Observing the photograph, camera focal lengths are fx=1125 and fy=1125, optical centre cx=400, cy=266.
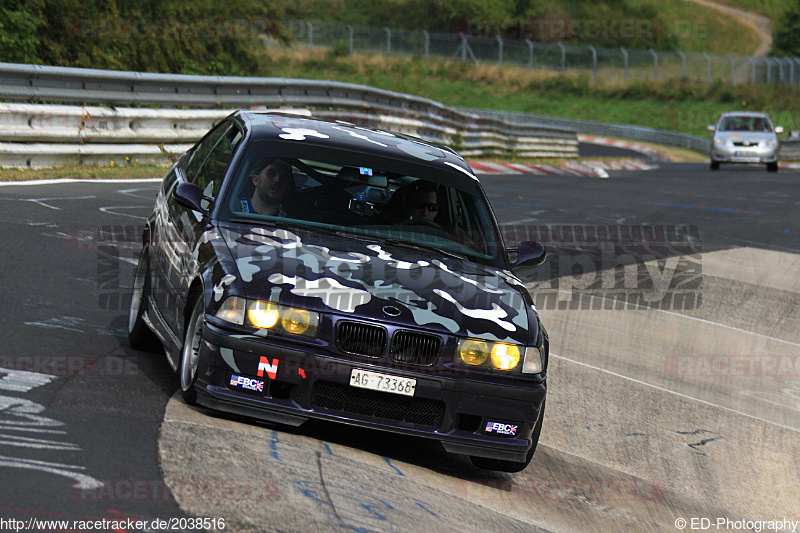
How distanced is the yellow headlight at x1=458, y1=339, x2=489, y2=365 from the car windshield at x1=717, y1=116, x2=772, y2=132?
30.0 meters

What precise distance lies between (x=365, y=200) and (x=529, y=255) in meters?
1.01

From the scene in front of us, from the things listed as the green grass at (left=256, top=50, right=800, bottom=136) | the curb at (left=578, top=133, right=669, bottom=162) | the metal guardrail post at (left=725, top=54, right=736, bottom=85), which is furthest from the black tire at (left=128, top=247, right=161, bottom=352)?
the metal guardrail post at (left=725, top=54, right=736, bottom=85)

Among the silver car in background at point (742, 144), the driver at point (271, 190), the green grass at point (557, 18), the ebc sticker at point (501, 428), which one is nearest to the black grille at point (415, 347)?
the ebc sticker at point (501, 428)

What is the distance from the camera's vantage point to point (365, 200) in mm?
6543

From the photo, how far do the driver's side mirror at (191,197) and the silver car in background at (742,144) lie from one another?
2909 cm

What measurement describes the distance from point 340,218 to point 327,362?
1311mm

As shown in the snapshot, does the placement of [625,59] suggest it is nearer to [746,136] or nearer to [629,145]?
[629,145]

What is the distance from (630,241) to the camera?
48.6 feet

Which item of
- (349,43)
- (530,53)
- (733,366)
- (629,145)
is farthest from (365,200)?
(530,53)

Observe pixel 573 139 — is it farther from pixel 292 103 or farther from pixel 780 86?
pixel 780 86

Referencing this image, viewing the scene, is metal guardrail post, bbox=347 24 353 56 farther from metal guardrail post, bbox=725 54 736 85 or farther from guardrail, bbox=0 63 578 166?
guardrail, bbox=0 63 578 166

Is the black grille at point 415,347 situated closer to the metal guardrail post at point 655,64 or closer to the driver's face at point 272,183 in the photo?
the driver's face at point 272,183

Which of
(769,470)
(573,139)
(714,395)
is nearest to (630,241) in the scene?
(714,395)

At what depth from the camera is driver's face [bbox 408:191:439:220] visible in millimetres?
6512
